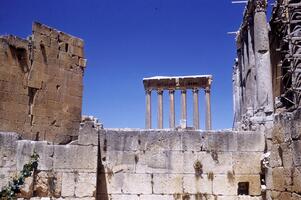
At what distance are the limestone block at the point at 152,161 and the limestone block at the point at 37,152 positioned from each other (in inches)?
93.1

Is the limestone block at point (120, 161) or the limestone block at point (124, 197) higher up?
the limestone block at point (120, 161)

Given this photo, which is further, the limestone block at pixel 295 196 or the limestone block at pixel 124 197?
the limestone block at pixel 124 197

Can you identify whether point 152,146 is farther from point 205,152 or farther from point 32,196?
point 32,196

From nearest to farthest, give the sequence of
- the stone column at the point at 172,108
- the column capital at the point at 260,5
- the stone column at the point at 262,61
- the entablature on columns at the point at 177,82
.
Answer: the stone column at the point at 262,61 → the column capital at the point at 260,5 → the entablature on columns at the point at 177,82 → the stone column at the point at 172,108

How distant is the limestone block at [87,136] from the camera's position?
920cm

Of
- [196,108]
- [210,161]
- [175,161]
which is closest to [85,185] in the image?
[175,161]

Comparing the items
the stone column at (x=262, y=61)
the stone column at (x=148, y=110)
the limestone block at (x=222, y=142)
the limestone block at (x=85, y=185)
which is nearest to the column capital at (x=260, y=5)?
the stone column at (x=262, y=61)

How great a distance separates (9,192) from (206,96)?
21387 mm

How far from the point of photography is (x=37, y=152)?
9.20 metres

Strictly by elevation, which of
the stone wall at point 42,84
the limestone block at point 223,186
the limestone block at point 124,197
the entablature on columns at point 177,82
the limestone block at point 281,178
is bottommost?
the limestone block at point 124,197

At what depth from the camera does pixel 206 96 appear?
28.2 meters

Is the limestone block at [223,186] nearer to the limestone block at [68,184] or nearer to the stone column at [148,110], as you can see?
the limestone block at [68,184]

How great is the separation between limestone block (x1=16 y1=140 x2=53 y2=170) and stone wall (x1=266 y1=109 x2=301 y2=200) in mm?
5679

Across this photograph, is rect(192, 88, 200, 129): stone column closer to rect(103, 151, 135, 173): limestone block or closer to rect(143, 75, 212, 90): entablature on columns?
rect(143, 75, 212, 90): entablature on columns
